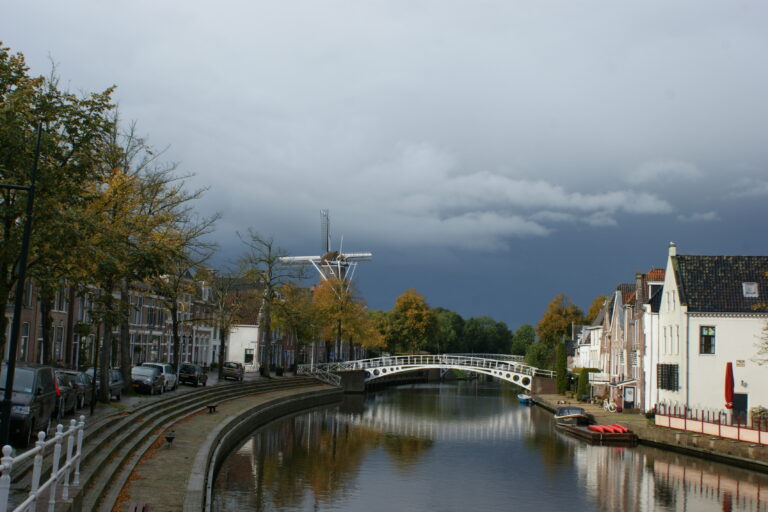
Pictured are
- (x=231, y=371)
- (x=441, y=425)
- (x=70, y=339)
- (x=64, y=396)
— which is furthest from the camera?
(x=231, y=371)

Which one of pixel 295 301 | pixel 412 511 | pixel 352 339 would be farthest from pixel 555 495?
pixel 352 339

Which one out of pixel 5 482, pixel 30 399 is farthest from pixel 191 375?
pixel 5 482

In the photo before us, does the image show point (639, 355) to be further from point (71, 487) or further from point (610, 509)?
point (71, 487)

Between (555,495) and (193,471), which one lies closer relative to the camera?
(193,471)

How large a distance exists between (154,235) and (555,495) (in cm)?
2055

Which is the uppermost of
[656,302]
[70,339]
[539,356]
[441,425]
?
[656,302]

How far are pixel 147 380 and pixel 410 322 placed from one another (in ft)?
230

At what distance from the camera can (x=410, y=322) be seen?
107 meters

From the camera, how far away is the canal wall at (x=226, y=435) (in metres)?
18.8

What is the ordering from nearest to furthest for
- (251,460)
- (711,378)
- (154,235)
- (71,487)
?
(71,487), (251,460), (154,235), (711,378)

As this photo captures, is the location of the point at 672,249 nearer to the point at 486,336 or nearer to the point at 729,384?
the point at 729,384

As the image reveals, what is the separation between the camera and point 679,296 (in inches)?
1721

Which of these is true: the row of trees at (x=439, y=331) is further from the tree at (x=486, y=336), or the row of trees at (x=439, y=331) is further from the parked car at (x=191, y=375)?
the parked car at (x=191, y=375)

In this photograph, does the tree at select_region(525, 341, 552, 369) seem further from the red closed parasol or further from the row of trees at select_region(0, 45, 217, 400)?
the row of trees at select_region(0, 45, 217, 400)
